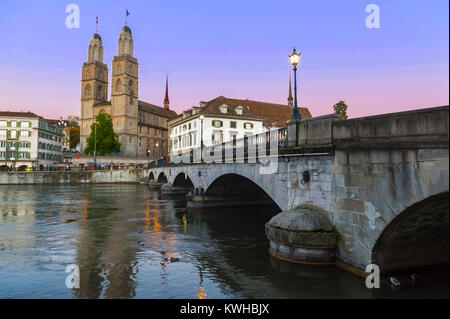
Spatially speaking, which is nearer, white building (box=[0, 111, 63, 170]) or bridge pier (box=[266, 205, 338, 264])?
bridge pier (box=[266, 205, 338, 264])

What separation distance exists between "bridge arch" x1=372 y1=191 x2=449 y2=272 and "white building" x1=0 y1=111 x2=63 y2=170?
86398mm

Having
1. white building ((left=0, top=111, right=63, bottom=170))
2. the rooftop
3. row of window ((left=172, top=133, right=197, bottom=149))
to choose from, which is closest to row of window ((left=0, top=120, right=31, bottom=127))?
white building ((left=0, top=111, right=63, bottom=170))

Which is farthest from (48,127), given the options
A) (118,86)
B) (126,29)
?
(126,29)

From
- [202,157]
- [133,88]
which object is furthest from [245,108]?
[133,88]

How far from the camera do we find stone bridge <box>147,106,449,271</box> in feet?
23.3

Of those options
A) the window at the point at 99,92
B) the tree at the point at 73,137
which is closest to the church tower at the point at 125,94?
the window at the point at 99,92

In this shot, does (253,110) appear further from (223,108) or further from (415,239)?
(415,239)

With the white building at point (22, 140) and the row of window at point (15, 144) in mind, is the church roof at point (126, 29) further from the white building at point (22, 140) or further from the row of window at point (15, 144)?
the row of window at point (15, 144)

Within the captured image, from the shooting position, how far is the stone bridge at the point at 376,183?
710cm

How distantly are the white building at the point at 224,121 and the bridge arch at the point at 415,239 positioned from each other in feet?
155

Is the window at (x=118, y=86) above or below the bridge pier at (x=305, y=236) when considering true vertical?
above

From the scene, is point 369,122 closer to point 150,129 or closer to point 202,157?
point 202,157

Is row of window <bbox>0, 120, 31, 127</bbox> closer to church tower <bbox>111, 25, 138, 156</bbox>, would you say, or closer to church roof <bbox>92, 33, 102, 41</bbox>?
church tower <bbox>111, 25, 138, 156</bbox>

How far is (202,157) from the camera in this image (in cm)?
2498
